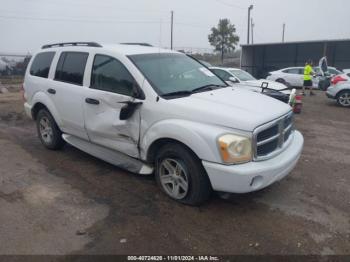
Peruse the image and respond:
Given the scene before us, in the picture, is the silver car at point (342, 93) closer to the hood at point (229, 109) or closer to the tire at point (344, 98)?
the tire at point (344, 98)

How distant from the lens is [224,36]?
133 feet

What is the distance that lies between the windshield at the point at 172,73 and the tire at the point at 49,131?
7.22 ft

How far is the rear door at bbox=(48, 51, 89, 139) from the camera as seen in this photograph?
→ 5052 millimetres

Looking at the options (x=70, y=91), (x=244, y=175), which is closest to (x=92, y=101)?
(x=70, y=91)

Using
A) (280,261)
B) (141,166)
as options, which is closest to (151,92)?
(141,166)

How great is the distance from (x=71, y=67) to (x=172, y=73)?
176 centimetres

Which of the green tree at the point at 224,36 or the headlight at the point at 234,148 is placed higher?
the green tree at the point at 224,36

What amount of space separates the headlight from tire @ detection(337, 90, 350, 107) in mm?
10339

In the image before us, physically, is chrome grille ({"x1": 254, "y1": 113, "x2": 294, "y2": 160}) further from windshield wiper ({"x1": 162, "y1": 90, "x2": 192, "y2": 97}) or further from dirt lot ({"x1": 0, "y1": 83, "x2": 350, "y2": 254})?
windshield wiper ({"x1": 162, "y1": 90, "x2": 192, "y2": 97})

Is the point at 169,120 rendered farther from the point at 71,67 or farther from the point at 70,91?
the point at 71,67

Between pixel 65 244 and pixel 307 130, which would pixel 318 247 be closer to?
pixel 65 244

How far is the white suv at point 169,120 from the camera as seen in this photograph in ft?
11.7

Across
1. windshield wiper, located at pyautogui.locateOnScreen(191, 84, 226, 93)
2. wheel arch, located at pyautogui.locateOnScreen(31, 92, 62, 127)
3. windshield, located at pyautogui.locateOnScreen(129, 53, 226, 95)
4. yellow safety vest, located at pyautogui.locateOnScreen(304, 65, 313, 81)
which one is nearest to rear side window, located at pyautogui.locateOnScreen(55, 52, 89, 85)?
wheel arch, located at pyautogui.locateOnScreen(31, 92, 62, 127)

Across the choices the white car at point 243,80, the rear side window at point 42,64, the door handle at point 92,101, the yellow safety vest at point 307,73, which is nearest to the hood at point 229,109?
the door handle at point 92,101
